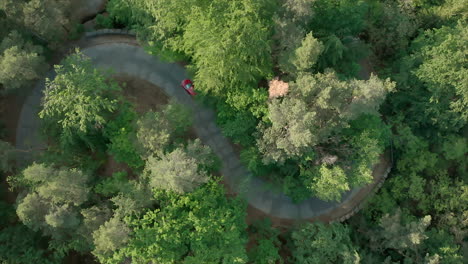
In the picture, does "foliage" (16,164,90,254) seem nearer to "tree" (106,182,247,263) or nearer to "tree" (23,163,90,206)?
"tree" (23,163,90,206)

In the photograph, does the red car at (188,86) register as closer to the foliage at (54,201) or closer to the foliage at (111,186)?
the foliage at (111,186)

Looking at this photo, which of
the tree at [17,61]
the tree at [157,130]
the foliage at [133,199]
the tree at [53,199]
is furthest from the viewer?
the tree at [157,130]

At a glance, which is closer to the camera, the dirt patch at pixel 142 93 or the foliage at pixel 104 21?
the dirt patch at pixel 142 93

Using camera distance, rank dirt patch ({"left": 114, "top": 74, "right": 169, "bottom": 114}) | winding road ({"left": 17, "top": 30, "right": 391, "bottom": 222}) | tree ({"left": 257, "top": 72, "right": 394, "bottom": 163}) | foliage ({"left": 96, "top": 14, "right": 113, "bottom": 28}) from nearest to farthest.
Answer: tree ({"left": 257, "top": 72, "right": 394, "bottom": 163})
dirt patch ({"left": 114, "top": 74, "right": 169, "bottom": 114})
winding road ({"left": 17, "top": 30, "right": 391, "bottom": 222})
foliage ({"left": 96, "top": 14, "right": 113, "bottom": 28})

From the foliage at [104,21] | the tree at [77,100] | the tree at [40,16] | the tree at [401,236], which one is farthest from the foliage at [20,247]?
the tree at [401,236]

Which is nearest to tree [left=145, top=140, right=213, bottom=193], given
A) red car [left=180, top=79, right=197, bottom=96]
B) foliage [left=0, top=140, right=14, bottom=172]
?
red car [left=180, top=79, right=197, bottom=96]

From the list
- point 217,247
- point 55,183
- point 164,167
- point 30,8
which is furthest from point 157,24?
point 217,247

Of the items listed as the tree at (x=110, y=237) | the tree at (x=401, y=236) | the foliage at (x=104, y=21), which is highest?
the foliage at (x=104, y=21)
